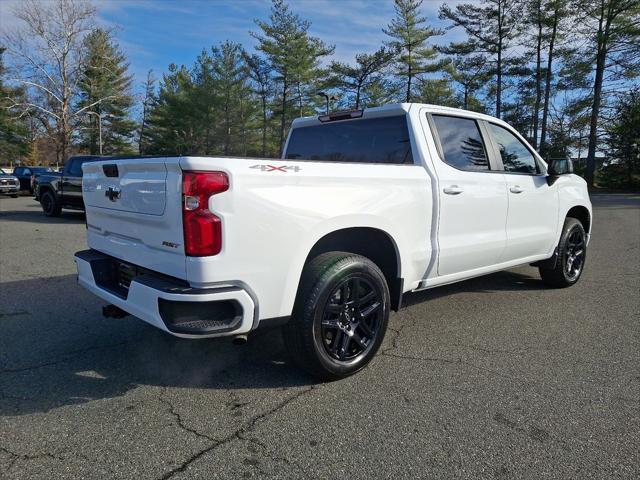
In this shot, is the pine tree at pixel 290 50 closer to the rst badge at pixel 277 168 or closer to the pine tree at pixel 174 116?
the pine tree at pixel 174 116

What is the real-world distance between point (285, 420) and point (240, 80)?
142ft

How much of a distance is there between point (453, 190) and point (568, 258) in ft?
8.63

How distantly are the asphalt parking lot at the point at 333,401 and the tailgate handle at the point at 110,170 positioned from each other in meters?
1.36

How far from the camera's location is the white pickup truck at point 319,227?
2.45 meters

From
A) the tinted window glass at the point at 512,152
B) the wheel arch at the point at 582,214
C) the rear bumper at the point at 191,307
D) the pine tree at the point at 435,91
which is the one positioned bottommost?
the rear bumper at the point at 191,307

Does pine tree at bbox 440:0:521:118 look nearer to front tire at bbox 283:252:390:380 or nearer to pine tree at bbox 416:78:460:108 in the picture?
pine tree at bbox 416:78:460:108

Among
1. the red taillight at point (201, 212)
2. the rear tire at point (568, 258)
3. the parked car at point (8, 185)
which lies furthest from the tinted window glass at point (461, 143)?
the parked car at point (8, 185)

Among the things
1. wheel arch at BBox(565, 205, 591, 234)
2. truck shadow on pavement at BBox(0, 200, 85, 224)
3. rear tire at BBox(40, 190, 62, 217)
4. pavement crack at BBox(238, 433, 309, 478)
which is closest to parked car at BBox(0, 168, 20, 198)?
truck shadow on pavement at BBox(0, 200, 85, 224)

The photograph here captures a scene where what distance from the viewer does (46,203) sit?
44.8 ft

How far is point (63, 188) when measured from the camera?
12758 millimetres

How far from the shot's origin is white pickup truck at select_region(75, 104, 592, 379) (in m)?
2.45

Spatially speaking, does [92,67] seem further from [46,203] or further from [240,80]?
[46,203]

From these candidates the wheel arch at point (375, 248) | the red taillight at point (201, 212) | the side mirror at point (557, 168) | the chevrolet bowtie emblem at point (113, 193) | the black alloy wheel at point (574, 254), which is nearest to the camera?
the red taillight at point (201, 212)

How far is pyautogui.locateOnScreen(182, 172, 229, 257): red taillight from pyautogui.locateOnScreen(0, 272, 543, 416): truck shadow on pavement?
0.75m
